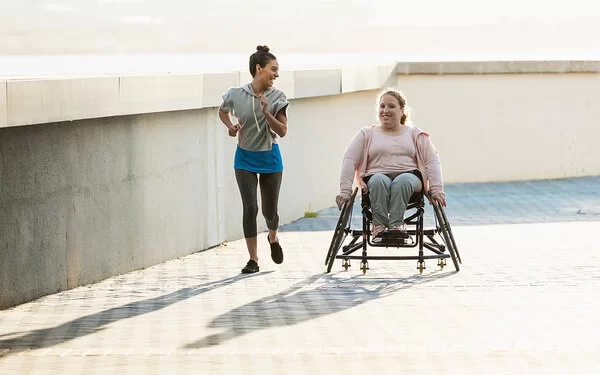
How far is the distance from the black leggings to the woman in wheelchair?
1.66ft

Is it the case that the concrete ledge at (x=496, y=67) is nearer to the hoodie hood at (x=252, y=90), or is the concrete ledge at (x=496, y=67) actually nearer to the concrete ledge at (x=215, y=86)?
the concrete ledge at (x=215, y=86)

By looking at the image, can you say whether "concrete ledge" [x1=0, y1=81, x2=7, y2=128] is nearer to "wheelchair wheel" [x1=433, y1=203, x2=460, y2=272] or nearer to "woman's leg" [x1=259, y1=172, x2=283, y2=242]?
"woman's leg" [x1=259, y1=172, x2=283, y2=242]

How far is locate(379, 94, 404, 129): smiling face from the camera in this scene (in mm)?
9797

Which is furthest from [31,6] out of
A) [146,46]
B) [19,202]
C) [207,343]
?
[207,343]

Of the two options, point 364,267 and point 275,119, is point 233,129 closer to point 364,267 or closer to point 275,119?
point 275,119

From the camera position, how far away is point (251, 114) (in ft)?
31.3

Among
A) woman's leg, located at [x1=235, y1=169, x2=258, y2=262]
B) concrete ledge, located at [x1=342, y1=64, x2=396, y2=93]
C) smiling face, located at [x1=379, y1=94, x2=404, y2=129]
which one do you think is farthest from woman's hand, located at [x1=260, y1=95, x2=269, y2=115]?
concrete ledge, located at [x1=342, y1=64, x2=396, y2=93]

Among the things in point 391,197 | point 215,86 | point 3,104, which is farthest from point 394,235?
point 3,104

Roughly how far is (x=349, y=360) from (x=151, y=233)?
414 cm

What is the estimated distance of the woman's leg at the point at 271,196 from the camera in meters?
9.76

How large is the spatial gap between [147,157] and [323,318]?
2.91 meters

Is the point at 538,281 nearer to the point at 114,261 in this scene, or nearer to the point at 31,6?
the point at 114,261

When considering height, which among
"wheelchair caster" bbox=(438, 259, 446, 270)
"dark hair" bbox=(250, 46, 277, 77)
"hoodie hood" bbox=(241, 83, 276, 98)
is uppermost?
"dark hair" bbox=(250, 46, 277, 77)

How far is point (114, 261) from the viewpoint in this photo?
954 centimetres
